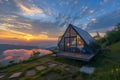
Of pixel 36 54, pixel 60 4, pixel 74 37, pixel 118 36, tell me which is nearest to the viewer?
pixel 74 37

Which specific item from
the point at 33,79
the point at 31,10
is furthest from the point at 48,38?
the point at 33,79

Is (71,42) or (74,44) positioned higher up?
(71,42)

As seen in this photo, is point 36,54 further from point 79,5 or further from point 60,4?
point 79,5

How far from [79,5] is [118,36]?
13.0 meters

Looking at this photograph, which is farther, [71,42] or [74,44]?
[71,42]

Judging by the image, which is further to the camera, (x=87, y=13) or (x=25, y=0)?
(x=87, y=13)

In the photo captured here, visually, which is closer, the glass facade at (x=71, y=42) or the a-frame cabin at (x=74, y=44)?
the a-frame cabin at (x=74, y=44)

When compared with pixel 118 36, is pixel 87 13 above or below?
above

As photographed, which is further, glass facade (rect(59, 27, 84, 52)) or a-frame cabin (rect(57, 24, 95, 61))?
glass facade (rect(59, 27, 84, 52))

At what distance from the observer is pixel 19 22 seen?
55.5 feet

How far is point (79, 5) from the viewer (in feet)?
43.9

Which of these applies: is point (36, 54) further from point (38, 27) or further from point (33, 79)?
point (38, 27)

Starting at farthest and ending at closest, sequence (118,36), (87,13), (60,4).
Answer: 1. (118,36)
2. (87,13)
3. (60,4)

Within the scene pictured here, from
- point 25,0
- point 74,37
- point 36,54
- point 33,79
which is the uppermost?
point 25,0
